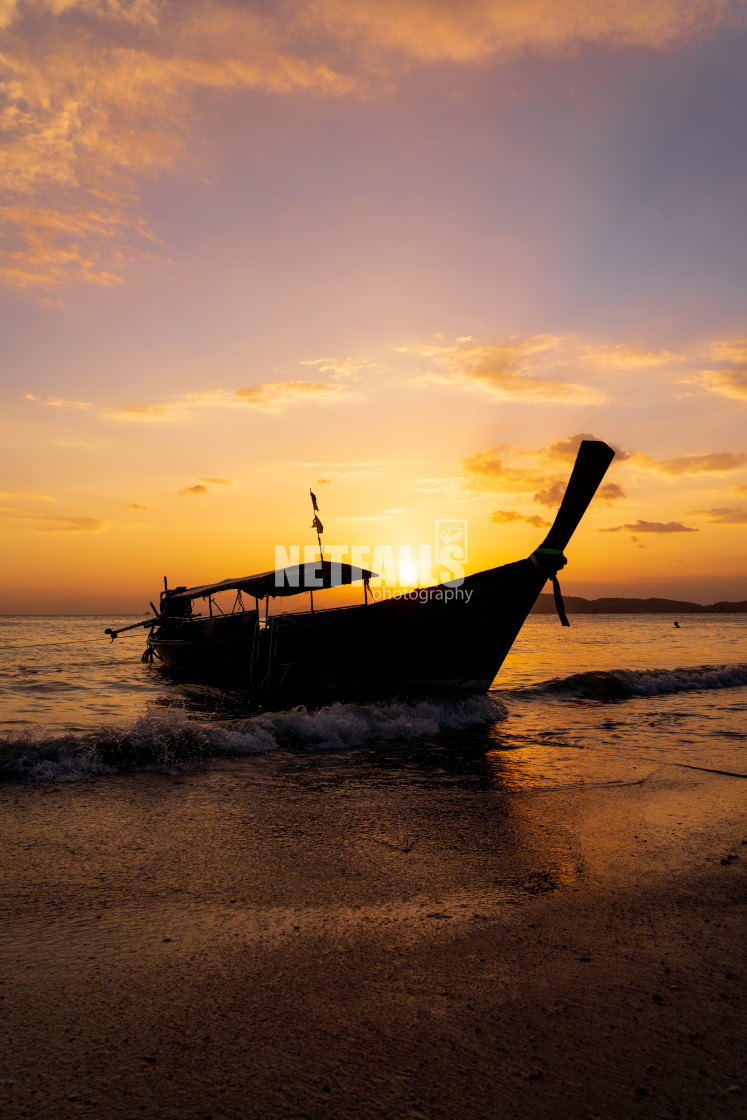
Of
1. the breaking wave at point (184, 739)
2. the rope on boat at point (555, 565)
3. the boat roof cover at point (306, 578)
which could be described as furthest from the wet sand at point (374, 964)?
the boat roof cover at point (306, 578)

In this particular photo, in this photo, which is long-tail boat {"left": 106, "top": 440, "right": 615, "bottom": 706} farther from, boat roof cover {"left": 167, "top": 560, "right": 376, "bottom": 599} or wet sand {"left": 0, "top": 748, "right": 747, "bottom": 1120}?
wet sand {"left": 0, "top": 748, "right": 747, "bottom": 1120}

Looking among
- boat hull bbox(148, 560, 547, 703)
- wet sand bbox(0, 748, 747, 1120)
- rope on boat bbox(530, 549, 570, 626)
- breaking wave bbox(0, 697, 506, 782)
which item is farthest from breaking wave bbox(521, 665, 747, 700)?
wet sand bbox(0, 748, 747, 1120)

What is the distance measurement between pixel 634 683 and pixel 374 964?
1919 centimetres

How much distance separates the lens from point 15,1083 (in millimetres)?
2635

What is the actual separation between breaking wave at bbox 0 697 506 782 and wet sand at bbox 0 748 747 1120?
2.17 meters

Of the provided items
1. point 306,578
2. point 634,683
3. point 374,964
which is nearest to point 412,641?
point 306,578

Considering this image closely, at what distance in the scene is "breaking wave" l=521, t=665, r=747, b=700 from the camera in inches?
776

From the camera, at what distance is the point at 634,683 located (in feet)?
67.3

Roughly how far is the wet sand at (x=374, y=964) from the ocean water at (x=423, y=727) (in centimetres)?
237

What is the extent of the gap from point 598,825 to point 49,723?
12.2 metres

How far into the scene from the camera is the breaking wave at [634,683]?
64.6ft

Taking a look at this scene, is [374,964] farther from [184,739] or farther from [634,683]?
[634,683]

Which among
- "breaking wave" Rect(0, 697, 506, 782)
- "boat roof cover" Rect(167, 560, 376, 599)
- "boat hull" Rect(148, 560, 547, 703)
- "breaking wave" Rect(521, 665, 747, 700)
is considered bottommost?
"breaking wave" Rect(521, 665, 747, 700)

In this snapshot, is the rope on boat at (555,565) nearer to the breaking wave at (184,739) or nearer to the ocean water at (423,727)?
the ocean water at (423,727)
